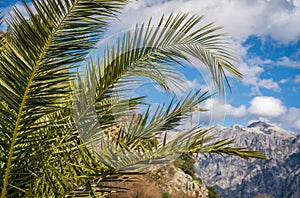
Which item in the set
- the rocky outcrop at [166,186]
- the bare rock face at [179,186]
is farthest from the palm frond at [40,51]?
the bare rock face at [179,186]

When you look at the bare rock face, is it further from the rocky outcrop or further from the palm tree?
the palm tree

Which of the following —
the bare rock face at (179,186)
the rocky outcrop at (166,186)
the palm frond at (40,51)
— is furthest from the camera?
the bare rock face at (179,186)

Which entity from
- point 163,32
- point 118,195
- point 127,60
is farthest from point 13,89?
point 118,195

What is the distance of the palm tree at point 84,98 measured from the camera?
252cm

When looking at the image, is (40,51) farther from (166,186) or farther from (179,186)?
(179,186)

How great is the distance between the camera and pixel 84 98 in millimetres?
3094

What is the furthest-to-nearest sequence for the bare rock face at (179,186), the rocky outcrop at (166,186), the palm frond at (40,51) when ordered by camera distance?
the bare rock face at (179,186) → the rocky outcrop at (166,186) → the palm frond at (40,51)

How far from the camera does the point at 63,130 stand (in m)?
3.27

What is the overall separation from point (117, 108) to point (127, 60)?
60 cm

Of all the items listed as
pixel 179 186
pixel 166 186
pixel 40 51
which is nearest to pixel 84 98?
pixel 40 51

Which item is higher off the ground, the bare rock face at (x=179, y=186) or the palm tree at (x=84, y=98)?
the palm tree at (x=84, y=98)

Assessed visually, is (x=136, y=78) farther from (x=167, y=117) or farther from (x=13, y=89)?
(x=13, y=89)

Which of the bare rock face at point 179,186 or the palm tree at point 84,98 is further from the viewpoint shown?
the bare rock face at point 179,186

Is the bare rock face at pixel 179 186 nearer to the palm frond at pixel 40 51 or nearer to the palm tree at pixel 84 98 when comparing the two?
the palm tree at pixel 84 98
